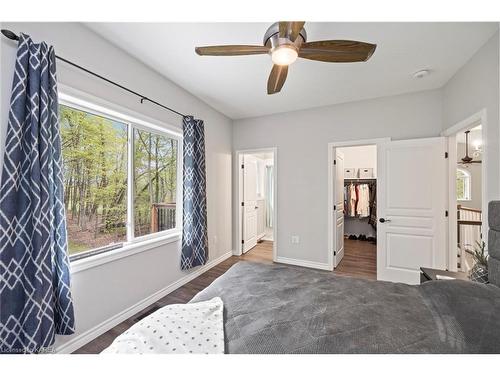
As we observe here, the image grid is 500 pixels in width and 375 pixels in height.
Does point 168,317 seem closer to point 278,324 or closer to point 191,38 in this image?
point 278,324

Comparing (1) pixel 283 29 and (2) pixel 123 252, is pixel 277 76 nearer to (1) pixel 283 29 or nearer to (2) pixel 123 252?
(1) pixel 283 29

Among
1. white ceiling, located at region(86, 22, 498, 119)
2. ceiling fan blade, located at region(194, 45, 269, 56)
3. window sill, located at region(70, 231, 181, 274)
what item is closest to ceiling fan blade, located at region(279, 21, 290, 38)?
ceiling fan blade, located at region(194, 45, 269, 56)

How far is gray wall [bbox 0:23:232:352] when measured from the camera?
4.95ft

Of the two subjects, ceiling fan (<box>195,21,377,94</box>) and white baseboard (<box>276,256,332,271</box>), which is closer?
ceiling fan (<box>195,21,377,94</box>)

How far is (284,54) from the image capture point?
133cm

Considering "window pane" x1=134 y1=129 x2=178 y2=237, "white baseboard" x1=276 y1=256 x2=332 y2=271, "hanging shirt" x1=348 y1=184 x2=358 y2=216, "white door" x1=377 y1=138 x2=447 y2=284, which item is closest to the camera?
"window pane" x1=134 y1=129 x2=178 y2=237

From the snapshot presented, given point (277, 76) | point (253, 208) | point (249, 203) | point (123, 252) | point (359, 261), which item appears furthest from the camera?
point (253, 208)

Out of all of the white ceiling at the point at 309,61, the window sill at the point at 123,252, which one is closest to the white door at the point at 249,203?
the white ceiling at the point at 309,61

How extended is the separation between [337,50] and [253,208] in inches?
137

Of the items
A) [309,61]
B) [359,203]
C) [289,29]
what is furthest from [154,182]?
[359,203]

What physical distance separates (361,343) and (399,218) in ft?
8.48

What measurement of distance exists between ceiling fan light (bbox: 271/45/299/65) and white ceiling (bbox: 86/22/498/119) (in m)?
0.55

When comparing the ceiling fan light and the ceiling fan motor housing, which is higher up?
the ceiling fan motor housing

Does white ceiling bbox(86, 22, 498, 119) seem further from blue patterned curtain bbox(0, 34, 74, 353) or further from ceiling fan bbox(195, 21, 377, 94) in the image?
blue patterned curtain bbox(0, 34, 74, 353)
